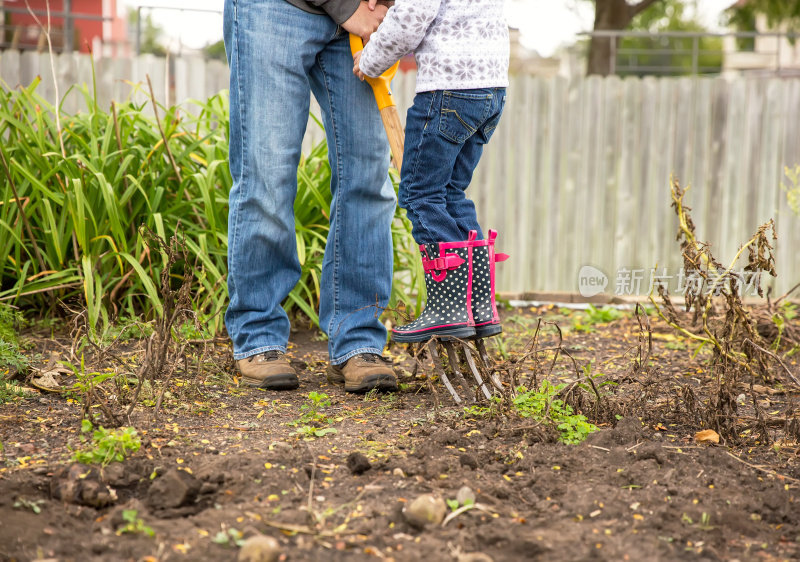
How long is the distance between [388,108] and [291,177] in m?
0.42

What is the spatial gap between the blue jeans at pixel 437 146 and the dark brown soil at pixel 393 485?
554 millimetres

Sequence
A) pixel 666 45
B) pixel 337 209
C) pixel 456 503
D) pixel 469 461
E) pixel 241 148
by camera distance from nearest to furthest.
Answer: pixel 456 503
pixel 469 461
pixel 241 148
pixel 337 209
pixel 666 45

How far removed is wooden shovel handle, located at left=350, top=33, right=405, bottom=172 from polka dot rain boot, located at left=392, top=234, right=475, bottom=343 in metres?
0.33

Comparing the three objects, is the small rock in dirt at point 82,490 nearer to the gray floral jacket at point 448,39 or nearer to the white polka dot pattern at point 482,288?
the white polka dot pattern at point 482,288

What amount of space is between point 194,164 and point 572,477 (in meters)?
2.66

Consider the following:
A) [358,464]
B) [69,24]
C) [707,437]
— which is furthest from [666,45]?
[358,464]

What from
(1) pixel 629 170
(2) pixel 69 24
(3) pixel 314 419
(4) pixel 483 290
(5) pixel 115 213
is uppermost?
(2) pixel 69 24

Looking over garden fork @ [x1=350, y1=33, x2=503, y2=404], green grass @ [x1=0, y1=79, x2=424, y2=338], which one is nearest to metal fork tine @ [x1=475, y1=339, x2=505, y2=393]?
garden fork @ [x1=350, y1=33, x2=503, y2=404]

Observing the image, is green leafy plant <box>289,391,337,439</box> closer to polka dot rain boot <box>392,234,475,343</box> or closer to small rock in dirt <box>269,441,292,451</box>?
small rock in dirt <box>269,441,292,451</box>

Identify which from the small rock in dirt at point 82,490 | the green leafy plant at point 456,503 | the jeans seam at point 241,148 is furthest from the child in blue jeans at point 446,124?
the small rock in dirt at point 82,490

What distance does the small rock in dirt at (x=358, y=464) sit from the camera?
1.70m

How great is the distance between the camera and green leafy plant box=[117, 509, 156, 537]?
1.39m

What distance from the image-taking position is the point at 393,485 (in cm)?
163

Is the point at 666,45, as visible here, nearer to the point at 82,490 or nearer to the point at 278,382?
the point at 278,382
